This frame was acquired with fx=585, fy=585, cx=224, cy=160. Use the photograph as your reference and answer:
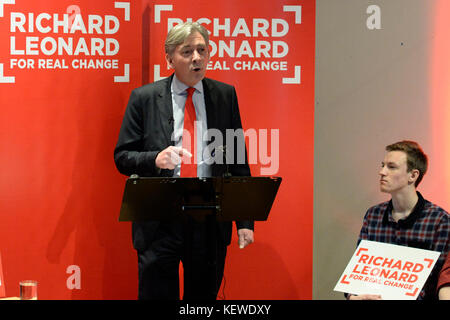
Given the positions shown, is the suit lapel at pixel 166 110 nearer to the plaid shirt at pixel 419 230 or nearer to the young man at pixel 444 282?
the plaid shirt at pixel 419 230

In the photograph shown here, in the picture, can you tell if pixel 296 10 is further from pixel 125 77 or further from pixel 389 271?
pixel 389 271

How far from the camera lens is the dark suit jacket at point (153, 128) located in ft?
11.1

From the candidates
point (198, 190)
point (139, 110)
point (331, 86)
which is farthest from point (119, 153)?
point (331, 86)

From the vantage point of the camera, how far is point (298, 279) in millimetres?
4266

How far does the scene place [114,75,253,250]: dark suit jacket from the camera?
338 centimetres

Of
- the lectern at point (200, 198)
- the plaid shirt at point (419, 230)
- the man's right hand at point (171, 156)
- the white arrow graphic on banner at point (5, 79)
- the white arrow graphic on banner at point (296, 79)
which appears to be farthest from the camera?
the white arrow graphic on banner at point (296, 79)

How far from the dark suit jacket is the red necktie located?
0.08 m

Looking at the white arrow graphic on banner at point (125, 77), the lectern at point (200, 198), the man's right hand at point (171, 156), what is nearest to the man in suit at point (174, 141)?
the man's right hand at point (171, 156)

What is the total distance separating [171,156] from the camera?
285cm

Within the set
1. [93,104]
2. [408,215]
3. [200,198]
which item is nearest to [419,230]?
[408,215]

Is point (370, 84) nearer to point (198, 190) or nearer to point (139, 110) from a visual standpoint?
point (139, 110)

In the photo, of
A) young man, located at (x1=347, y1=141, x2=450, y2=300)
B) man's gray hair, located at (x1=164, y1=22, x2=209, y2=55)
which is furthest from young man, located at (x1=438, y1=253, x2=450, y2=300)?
man's gray hair, located at (x1=164, y1=22, x2=209, y2=55)
